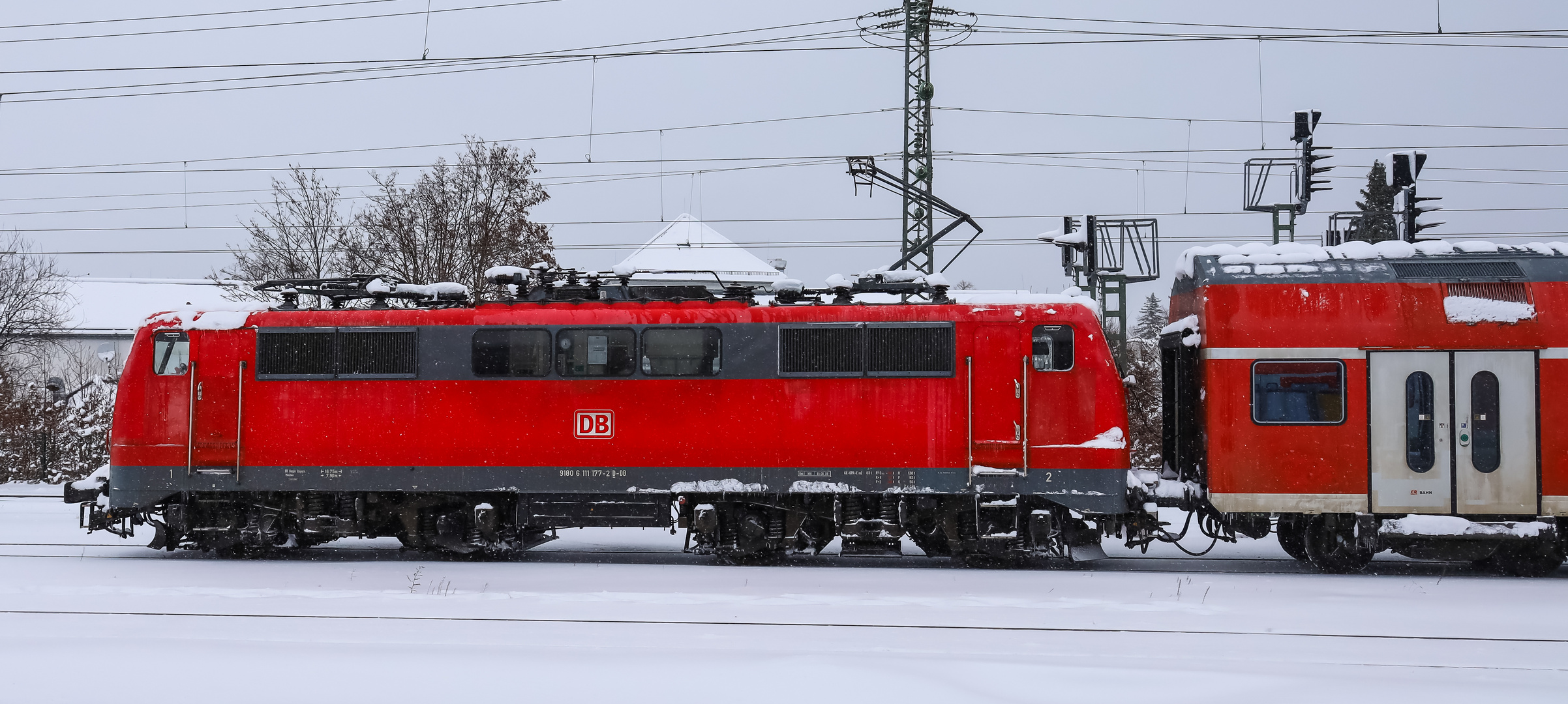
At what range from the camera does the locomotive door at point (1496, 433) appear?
37.7ft

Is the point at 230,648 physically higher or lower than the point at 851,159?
lower

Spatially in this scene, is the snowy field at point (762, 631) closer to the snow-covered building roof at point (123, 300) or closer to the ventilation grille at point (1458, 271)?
the ventilation grille at point (1458, 271)

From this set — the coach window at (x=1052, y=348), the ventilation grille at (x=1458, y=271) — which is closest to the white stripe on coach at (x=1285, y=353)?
the ventilation grille at (x=1458, y=271)

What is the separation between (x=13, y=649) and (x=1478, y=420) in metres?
14.1

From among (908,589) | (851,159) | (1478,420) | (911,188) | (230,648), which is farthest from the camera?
(911,188)

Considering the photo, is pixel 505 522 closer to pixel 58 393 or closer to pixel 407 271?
pixel 407 271

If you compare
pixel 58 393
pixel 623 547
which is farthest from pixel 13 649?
pixel 58 393

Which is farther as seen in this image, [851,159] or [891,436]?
[851,159]

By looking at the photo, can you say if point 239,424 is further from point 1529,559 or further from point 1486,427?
point 1529,559

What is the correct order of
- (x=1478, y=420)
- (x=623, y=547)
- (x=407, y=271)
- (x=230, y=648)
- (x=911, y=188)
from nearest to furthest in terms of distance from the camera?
1. (x=230, y=648)
2. (x=1478, y=420)
3. (x=623, y=547)
4. (x=911, y=188)
5. (x=407, y=271)

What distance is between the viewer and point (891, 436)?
1234cm

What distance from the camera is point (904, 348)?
491 inches

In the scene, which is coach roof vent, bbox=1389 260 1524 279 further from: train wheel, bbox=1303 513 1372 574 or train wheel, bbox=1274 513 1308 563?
train wheel, bbox=1274 513 1308 563

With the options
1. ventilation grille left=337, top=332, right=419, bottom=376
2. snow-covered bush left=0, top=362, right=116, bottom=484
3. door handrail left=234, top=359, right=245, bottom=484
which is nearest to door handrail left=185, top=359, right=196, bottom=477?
door handrail left=234, top=359, right=245, bottom=484
